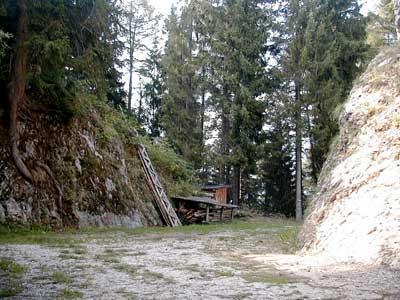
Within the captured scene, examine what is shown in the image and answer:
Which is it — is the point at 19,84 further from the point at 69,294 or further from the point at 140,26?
the point at 140,26

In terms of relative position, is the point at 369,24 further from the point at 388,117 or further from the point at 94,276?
the point at 94,276

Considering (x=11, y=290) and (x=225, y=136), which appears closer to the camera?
(x=11, y=290)

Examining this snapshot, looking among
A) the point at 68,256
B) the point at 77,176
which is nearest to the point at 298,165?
the point at 77,176

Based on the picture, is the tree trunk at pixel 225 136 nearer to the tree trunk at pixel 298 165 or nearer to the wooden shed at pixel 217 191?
the wooden shed at pixel 217 191

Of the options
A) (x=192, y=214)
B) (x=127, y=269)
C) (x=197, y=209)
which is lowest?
(x=127, y=269)

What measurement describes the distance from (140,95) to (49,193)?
88.6 ft

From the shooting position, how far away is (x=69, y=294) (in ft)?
12.4

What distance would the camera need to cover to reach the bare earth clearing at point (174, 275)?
12.7 ft

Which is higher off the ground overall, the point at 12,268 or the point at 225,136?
the point at 225,136

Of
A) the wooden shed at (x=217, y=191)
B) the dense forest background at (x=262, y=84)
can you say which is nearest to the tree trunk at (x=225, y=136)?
the dense forest background at (x=262, y=84)

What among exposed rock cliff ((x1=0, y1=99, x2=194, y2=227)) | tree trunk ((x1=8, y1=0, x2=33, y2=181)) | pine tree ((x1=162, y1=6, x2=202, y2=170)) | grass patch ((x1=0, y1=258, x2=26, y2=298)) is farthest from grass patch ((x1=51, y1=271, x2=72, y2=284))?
pine tree ((x1=162, y1=6, x2=202, y2=170))

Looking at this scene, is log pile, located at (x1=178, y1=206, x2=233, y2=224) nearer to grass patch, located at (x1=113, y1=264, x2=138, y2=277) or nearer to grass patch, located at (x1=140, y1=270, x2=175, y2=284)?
grass patch, located at (x1=113, y1=264, x2=138, y2=277)

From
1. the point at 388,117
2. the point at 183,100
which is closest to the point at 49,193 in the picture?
the point at 388,117

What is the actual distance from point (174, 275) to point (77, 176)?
829 centimetres
